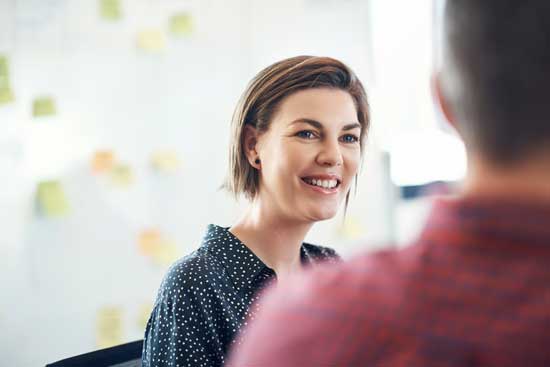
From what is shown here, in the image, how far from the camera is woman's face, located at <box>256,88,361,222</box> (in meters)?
1.40

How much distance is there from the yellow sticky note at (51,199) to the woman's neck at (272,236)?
0.65m

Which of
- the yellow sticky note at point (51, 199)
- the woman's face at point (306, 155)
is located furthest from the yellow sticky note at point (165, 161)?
the woman's face at point (306, 155)

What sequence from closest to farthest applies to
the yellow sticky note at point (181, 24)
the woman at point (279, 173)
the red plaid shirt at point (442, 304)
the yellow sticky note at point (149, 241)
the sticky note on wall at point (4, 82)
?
the red plaid shirt at point (442, 304) → the woman at point (279, 173) → the sticky note on wall at point (4, 82) → the yellow sticky note at point (149, 241) → the yellow sticky note at point (181, 24)

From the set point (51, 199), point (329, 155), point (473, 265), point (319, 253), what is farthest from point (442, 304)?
point (51, 199)

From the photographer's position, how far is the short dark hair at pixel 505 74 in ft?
1.43

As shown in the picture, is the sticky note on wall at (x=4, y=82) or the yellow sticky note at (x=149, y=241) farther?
the yellow sticky note at (x=149, y=241)

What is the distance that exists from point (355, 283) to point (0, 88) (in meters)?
1.59

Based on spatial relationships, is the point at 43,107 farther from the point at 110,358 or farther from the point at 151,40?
the point at 110,358

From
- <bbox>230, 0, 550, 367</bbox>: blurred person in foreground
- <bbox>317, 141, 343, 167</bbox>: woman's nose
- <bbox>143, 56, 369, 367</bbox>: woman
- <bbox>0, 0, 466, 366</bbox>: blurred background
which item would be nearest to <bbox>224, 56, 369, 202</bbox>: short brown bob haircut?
<bbox>143, 56, 369, 367</bbox>: woman

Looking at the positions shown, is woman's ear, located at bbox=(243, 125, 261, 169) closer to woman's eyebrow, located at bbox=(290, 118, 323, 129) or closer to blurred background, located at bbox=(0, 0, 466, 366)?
woman's eyebrow, located at bbox=(290, 118, 323, 129)

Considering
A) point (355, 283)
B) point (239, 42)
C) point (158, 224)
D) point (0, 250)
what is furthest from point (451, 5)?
point (239, 42)

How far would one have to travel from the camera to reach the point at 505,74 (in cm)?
44

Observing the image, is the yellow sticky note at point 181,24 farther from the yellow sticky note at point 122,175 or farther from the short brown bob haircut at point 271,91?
the short brown bob haircut at point 271,91

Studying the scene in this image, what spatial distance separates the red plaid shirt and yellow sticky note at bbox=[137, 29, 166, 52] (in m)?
1.75
